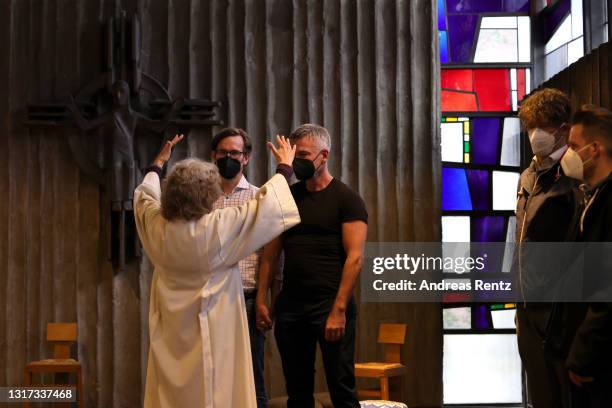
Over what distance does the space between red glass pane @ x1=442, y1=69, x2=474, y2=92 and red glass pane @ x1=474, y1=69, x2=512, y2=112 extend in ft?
0.20

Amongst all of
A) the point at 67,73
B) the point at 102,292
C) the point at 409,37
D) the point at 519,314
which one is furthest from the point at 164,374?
the point at 409,37

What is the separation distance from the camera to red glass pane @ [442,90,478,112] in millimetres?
7020

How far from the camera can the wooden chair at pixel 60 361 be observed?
20.1ft

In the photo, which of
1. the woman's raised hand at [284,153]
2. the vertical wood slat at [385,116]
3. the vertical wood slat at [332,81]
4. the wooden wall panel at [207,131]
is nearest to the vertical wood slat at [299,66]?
the wooden wall panel at [207,131]

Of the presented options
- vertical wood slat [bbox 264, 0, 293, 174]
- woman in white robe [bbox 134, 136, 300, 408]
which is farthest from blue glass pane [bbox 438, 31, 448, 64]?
woman in white robe [bbox 134, 136, 300, 408]

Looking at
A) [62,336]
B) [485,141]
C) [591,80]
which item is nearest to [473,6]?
[485,141]

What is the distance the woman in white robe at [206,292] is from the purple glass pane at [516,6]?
3915 mm

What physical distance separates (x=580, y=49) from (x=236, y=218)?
3524 millimetres

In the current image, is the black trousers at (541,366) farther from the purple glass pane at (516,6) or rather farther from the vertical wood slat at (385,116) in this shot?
the purple glass pane at (516,6)

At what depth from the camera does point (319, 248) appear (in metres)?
4.03

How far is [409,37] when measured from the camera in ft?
22.4

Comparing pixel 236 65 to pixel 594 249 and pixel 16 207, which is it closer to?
pixel 16 207

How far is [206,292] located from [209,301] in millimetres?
41

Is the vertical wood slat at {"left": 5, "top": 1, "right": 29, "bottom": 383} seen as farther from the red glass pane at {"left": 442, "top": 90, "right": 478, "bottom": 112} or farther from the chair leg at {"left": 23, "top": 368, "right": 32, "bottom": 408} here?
the red glass pane at {"left": 442, "top": 90, "right": 478, "bottom": 112}
